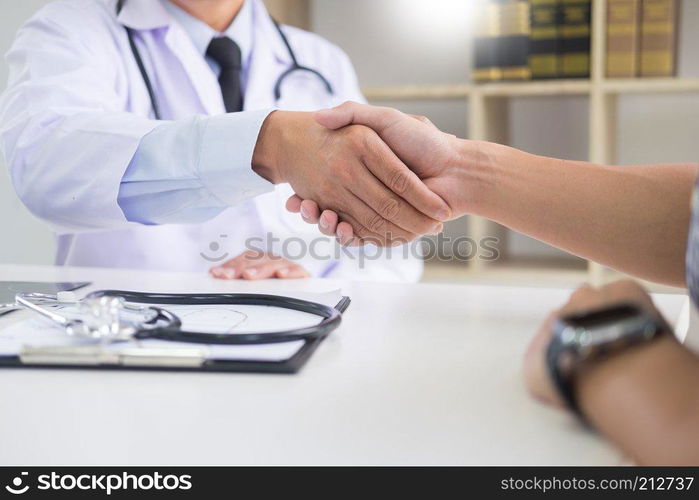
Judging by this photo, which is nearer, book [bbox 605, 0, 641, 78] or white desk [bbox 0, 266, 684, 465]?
white desk [bbox 0, 266, 684, 465]

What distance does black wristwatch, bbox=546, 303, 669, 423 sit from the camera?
0.38 metres

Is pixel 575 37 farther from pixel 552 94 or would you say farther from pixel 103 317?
pixel 103 317

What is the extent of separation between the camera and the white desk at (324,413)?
1.28ft

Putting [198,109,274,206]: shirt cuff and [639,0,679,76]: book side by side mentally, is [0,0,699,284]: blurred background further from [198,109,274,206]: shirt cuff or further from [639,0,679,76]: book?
[198,109,274,206]: shirt cuff

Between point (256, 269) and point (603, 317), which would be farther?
point (256, 269)

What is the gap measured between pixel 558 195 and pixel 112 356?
52cm

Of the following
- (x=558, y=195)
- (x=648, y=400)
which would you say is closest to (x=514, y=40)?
(x=558, y=195)

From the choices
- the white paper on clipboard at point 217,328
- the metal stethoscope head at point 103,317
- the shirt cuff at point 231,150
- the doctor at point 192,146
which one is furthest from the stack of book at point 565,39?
the metal stethoscope head at point 103,317

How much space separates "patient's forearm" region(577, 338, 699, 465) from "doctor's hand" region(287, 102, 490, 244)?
1.87 feet

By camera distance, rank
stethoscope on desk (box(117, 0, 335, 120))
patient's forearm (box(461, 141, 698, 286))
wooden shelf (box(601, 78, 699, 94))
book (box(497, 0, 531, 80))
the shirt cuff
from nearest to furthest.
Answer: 1. patient's forearm (box(461, 141, 698, 286))
2. the shirt cuff
3. stethoscope on desk (box(117, 0, 335, 120))
4. wooden shelf (box(601, 78, 699, 94))
5. book (box(497, 0, 531, 80))

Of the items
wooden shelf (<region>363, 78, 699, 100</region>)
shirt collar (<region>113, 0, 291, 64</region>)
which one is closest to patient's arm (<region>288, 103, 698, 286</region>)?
shirt collar (<region>113, 0, 291, 64</region>)

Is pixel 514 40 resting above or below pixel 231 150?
above

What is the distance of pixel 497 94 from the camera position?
6.02 ft
